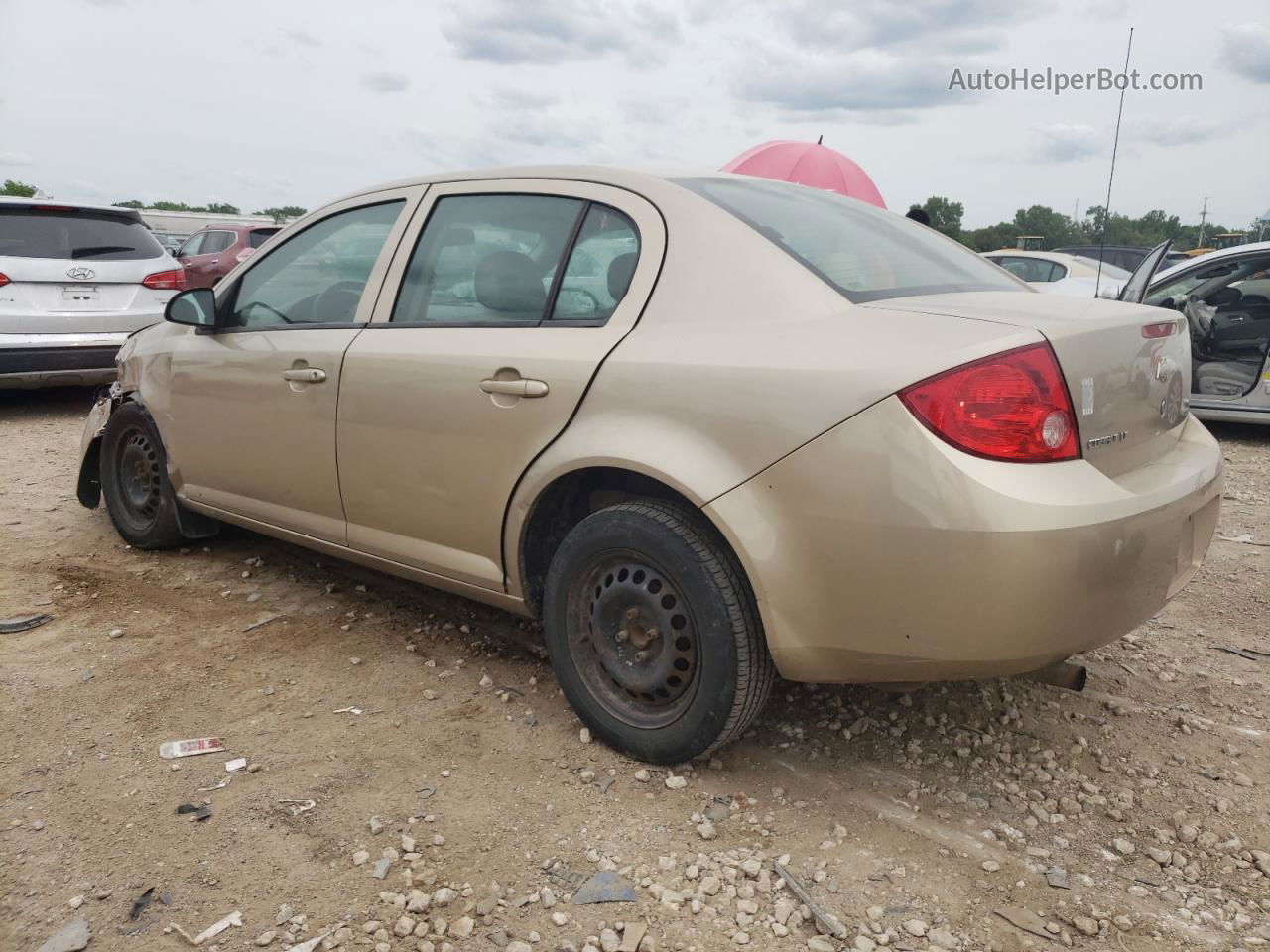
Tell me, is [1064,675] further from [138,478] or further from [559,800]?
[138,478]

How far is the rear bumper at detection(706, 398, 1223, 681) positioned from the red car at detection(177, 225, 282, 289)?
1318 centimetres

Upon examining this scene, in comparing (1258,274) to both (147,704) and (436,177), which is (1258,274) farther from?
(147,704)

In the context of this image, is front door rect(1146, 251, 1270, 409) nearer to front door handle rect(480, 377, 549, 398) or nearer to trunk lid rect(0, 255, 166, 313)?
front door handle rect(480, 377, 549, 398)

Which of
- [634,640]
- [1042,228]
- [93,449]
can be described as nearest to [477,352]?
[634,640]

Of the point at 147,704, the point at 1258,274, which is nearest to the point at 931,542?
the point at 147,704

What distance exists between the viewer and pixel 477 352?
9.26 feet

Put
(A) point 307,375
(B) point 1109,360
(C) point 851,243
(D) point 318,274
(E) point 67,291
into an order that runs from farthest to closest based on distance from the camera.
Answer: (E) point 67,291, (D) point 318,274, (A) point 307,375, (C) point 851,243, (B) point 1109,360

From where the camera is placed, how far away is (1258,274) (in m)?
7.14

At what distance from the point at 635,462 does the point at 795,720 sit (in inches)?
39.0

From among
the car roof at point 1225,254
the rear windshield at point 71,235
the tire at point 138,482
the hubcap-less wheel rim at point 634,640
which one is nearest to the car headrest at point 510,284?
the hubcap-less wheel rim at point 634,640

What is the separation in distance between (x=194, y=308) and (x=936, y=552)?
2.93 m

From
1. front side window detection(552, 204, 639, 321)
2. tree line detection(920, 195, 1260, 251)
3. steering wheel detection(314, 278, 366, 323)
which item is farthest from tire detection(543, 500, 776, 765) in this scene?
tree line detection(920, 195, 1260, 251)

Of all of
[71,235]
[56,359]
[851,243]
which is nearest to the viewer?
[851,243]

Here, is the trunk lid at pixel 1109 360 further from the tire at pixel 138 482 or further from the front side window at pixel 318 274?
the tire at pixel 138 482
